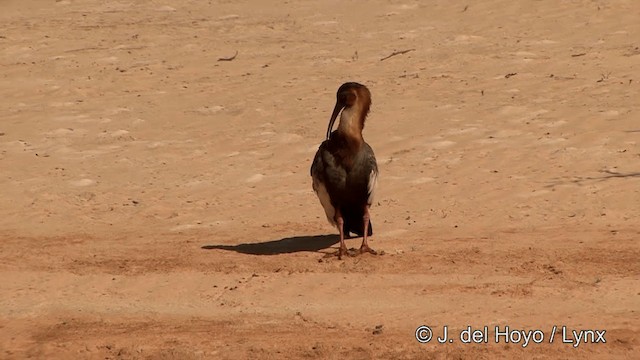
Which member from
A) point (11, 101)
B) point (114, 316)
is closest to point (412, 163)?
point (114, 316)

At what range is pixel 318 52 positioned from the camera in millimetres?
18172

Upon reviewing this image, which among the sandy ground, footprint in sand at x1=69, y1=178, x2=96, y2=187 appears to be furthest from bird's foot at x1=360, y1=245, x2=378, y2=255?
footprint in sand at x1=69, y1=178, x2=96, y2=187

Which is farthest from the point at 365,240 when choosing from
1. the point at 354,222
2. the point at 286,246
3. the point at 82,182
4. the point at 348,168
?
the point at 82,182

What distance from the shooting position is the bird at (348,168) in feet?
32.9

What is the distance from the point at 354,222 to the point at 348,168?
64 cm

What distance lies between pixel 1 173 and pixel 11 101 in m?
3.27

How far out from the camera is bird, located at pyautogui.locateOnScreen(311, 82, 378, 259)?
1002 cm

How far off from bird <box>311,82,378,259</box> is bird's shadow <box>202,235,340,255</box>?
0.55 meters

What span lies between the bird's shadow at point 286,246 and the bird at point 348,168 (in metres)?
0.55

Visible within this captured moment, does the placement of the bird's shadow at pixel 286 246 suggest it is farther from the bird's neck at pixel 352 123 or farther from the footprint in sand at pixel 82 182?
the footprint in sand at pixel 82 182

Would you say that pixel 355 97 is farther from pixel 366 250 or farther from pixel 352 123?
pixel 366 250

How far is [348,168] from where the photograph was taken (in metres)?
10.0

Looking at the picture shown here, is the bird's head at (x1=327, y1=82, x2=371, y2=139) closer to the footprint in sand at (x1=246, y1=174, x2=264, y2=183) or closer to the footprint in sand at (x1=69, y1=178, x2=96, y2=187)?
the footprint in sand at (x1=246, y1=174, x2=264, y2=183)

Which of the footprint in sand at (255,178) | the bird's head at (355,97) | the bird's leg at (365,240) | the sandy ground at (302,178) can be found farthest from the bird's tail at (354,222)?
the footprint in sand at (255,178)
